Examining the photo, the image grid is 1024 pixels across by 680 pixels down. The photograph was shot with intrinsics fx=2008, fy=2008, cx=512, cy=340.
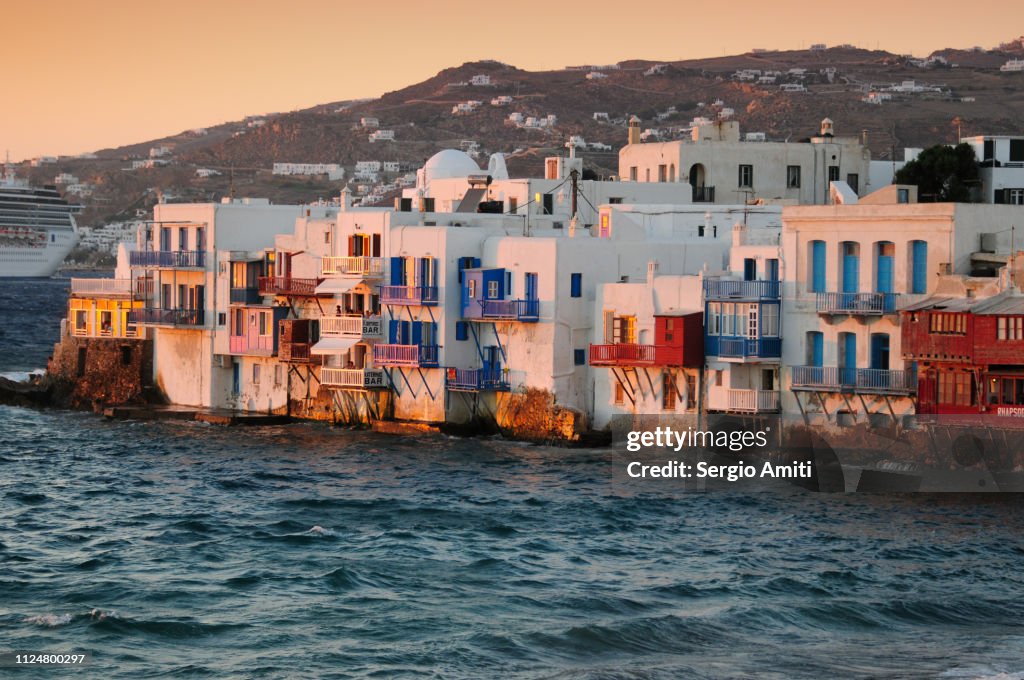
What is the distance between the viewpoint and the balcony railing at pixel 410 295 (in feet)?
209

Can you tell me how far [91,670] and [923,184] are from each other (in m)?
56.7

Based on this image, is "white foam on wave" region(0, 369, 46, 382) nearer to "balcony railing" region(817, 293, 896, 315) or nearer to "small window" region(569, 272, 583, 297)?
"small window" region(569, 272, 583, 297)

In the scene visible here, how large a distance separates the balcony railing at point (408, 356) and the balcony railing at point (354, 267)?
2.73 meters

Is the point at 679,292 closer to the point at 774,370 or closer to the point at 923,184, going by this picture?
the point at 774,370

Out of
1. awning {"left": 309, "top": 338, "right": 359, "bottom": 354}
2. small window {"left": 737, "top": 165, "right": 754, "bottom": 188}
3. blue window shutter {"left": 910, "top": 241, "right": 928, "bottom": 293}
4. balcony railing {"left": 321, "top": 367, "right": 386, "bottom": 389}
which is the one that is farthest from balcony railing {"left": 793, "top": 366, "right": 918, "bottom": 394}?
small window {"left": 737, "top": 165, "right": 754, "bottom": 188}

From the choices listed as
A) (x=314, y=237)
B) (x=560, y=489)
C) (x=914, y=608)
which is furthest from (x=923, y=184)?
(x=914, y=608)

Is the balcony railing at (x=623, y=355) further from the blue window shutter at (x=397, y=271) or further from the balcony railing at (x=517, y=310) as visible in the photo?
the blue window shutter at (x=397, y=271)

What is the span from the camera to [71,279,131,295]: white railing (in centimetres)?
7575

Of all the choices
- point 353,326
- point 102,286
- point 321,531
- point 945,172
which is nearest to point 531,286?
point 353,326

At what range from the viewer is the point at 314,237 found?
69188 millimetres

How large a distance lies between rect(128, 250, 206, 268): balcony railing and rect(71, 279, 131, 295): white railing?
78.0 inches

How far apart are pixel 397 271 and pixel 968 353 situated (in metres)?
21.1

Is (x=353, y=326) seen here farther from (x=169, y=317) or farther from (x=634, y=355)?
(x=634, y=355)

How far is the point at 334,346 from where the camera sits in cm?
6562
